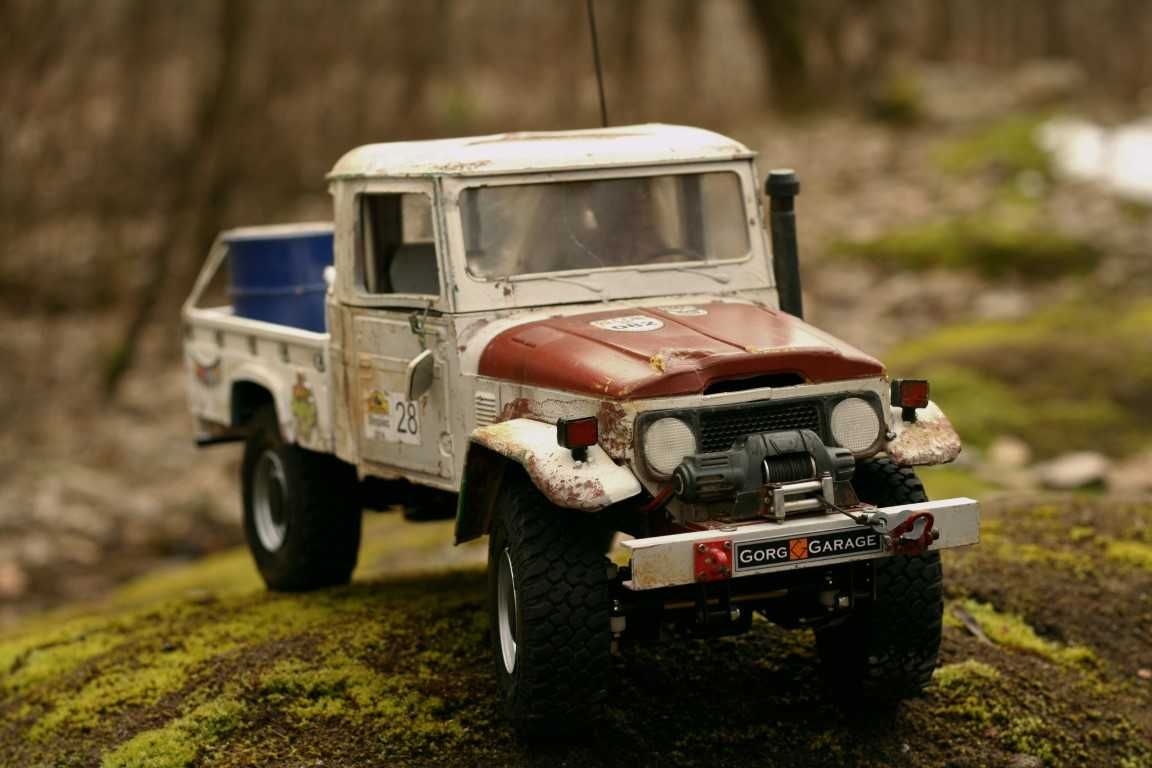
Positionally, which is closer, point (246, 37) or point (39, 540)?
point (39, 540)

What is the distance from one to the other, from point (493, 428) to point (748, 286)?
1646 millimetres

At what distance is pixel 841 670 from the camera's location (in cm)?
693

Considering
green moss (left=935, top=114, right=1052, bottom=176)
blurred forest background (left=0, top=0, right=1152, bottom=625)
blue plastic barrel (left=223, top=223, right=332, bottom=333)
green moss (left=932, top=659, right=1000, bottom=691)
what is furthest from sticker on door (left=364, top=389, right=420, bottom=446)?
green moss (left=935, top=114, right=1052, bottom=176)

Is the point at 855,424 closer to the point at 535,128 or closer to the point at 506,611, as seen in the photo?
the point at 506,611

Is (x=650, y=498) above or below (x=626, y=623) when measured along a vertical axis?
above

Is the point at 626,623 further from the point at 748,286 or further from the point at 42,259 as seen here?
the point at 42,259

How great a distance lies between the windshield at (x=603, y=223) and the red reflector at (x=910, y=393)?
128 cm

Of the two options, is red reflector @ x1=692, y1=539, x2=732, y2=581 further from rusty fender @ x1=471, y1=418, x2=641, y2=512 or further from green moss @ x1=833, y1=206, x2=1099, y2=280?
green moss @ x1=833, y1=206, x2=1099, y2=280

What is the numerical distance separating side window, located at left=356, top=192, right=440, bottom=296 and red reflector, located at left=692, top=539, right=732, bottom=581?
2.33 meters

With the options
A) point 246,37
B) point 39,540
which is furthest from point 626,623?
point 246,37

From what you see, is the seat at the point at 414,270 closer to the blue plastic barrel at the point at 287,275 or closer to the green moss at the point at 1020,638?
the blue plastic barrel at the point at 287,275

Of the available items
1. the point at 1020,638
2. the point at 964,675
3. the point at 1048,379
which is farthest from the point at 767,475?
the point at 1048,379

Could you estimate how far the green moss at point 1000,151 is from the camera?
66.6 ft

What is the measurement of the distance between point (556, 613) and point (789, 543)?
844 mm
